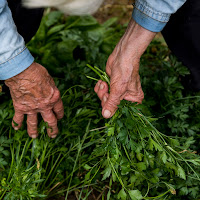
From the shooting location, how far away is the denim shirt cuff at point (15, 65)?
1.43 m

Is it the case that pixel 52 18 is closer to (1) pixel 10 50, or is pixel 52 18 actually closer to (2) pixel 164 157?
(1) pixel 10 50

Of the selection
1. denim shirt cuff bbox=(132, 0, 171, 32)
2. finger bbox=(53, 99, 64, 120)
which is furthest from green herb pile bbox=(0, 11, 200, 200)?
denim shirt cuff bbox=(132, 0, 171, 32)

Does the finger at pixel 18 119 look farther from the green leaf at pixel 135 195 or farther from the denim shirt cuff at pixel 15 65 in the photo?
the green leaf at pixel 135 195

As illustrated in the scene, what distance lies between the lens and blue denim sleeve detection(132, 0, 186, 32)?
1491 mm

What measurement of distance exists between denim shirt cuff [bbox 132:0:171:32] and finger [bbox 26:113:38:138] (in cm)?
90

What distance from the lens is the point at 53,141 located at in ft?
6.40

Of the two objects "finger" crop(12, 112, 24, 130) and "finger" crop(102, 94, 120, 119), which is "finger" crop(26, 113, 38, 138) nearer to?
"finger" crop(12, 112, 24, 130)

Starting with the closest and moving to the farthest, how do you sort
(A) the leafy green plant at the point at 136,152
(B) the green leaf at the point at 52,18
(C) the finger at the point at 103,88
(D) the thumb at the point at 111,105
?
(A) the leafy green plant at the point at 136,152 < (D) the thumb at the point at 111,105 < (C) the finger at the point at 103,88 < (B) the green leaf at the point at 52,18

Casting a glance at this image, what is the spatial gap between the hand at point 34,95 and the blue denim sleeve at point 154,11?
2.20ft

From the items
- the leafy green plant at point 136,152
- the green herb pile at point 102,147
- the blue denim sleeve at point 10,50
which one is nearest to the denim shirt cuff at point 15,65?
the blue denim sleeve at point 10,50

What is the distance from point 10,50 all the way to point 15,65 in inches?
3.5

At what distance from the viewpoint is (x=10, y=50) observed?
1.40 meters

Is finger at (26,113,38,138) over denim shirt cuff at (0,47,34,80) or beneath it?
beneath

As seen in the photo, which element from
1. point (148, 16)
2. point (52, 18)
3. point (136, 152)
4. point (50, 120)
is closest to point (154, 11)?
point (148, 16)
